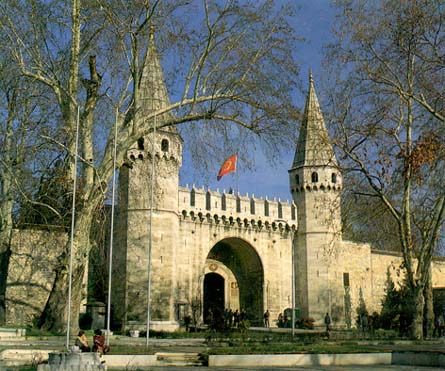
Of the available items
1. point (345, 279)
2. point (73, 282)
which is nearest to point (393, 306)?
point (345, 279)

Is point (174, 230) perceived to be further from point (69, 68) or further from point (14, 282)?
point (69, 68)

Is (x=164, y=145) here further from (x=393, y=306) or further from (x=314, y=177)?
(x=393, y=306)

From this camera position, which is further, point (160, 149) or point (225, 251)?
point (225, 251)

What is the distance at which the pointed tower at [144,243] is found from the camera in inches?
1029

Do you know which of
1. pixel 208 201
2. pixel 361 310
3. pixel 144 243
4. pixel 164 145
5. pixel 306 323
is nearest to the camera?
pixel 144 243

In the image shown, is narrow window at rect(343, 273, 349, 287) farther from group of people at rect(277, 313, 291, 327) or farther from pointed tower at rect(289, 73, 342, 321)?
group of people at rect(277, 313, 291, 327)

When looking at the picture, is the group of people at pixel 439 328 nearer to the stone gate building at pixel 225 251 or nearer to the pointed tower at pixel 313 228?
the stone gate building at pixel 225 251

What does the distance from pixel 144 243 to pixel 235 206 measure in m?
7.05

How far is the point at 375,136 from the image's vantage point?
63.3 feet

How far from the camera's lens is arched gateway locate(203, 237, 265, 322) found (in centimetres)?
3297

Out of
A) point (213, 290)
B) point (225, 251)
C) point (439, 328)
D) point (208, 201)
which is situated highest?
point (208, 201)

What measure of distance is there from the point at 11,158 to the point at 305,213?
17.8 meters

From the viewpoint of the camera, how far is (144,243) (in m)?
26.6

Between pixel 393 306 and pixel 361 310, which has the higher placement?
pixel 393 306
